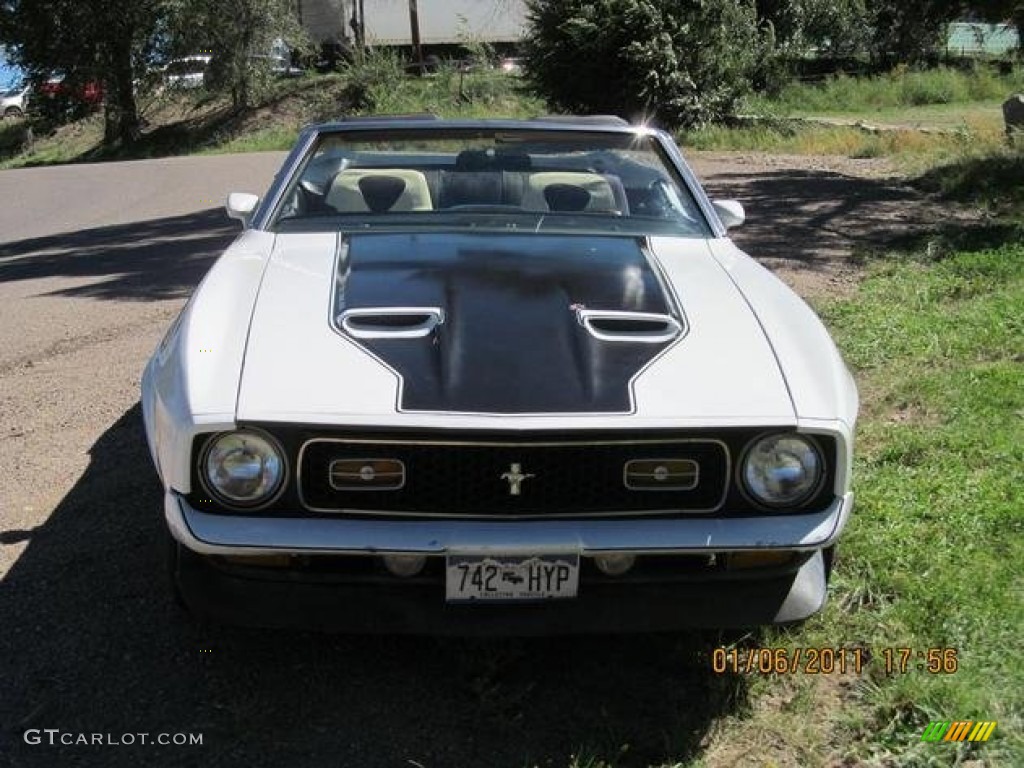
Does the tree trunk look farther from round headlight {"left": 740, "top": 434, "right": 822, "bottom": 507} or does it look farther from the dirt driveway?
round headlight {"left": 740, "top": 434, "right": 822, "bottom": 507}

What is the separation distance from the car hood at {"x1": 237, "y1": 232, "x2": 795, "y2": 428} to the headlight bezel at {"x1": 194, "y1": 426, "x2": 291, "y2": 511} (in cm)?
6

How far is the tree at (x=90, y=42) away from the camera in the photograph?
31.2 metres

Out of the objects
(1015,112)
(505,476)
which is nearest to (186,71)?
(1015,112)

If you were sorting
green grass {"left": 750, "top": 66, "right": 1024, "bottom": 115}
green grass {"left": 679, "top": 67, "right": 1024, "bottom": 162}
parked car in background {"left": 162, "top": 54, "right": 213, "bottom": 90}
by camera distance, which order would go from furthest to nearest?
parked car in background {"left": 162, "top": 54, "right": 213, "bottom": 90} < green grass {"left": 750, "top": 66, "right": 1024, "bottom": 115} < green grass {"left": 679, "top": 67, "right": 1024, "bottom": 162}

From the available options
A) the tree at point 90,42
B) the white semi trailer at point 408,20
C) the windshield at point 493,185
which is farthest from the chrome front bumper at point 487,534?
the white semi trailer at point 408,20

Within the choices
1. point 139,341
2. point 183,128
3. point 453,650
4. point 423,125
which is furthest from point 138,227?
point 183,128

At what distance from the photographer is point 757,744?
2818 mm

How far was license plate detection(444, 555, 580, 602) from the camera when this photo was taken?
2.63 m

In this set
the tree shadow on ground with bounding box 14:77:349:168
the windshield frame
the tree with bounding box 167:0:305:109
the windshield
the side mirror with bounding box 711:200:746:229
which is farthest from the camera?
the tree shadow on ground with bounding box 14:77:349:168

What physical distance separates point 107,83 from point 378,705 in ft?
110

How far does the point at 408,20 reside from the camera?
3806cm

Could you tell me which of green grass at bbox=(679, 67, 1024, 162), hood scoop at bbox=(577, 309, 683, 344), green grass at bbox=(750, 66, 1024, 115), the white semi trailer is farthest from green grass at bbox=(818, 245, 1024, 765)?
the white semi trailer

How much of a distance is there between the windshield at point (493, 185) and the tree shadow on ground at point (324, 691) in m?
1.55

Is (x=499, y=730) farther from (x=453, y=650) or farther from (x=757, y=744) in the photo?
(x=757, y=744)
